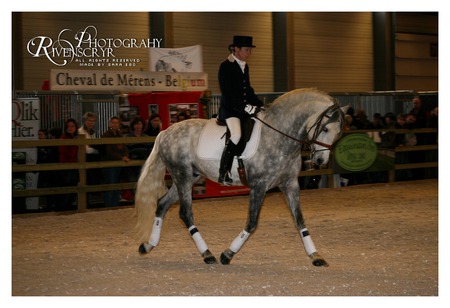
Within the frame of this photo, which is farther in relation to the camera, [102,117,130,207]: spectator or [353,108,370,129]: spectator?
[353,108,370,129]: spectator

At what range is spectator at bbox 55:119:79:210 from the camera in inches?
432

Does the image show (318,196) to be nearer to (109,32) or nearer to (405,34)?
(109,32)

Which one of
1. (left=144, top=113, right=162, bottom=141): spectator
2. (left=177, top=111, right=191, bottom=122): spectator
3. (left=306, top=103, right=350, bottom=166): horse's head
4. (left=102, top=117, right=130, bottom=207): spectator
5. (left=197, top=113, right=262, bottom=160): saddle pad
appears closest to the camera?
(left=306, top=103, right=350, bottom=166): horse's head

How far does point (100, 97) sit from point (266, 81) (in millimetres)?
8072

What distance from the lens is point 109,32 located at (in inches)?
380

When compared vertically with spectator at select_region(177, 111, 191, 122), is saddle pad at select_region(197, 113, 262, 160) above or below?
below

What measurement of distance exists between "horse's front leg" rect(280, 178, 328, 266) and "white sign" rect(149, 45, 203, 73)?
15.7 ft

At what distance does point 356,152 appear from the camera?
13961 mm

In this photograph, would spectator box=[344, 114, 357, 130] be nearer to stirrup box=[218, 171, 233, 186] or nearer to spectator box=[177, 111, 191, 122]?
spectator box=[177, 111, 191, 122]

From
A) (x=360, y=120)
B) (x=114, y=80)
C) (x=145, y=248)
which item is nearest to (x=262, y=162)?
(x=145, y=248)

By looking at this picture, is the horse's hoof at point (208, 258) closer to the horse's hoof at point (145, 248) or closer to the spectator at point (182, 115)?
the horse's hoof at point (145, 248)

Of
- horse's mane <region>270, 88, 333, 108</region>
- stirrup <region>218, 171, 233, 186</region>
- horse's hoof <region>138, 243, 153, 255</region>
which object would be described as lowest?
horse's hoof <region>138, 243, 153, 255</region>

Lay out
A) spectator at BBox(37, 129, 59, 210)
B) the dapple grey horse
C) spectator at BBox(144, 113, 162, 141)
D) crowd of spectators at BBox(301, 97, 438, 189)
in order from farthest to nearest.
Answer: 1. crowd of spectators at BBox(301, 97, 438, 189)
2. spectator at BBox(144, 113, 162, 141)
3. spectator at BBox(37, 129, 59, 210)
4. the dapple grey horse

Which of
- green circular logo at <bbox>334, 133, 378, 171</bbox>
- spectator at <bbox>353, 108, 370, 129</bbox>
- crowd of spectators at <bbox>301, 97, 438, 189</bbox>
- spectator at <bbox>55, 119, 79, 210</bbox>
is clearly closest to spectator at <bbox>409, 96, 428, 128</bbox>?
crowd of spectators at <bbox>301, 97, 438, 189</bbox>
